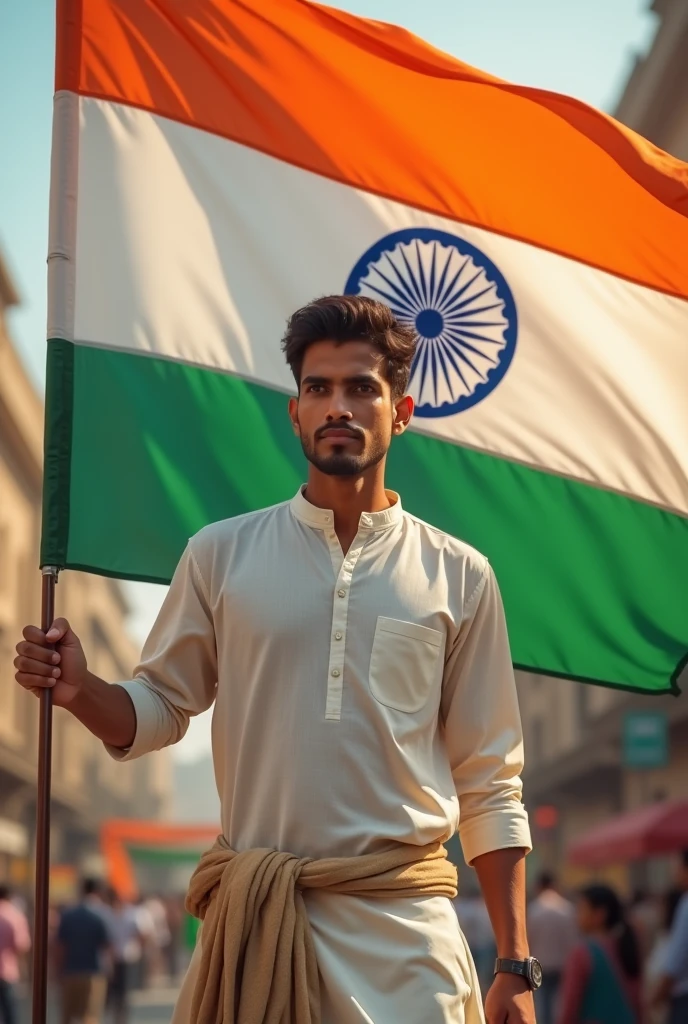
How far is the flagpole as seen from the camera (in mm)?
3117

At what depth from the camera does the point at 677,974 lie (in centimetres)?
892

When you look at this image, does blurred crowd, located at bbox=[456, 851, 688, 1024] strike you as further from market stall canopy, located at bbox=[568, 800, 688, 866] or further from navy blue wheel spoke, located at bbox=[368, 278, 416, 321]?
navy blue wheel spoke, located at bbox=[368, 278, 416, 321]

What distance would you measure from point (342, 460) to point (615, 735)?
29.0 meters

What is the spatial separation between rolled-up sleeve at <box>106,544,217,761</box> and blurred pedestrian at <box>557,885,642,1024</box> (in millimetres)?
5328

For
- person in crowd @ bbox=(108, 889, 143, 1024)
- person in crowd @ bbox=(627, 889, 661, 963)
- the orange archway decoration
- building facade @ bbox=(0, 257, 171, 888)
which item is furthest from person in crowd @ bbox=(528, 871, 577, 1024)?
the orange archway decoration

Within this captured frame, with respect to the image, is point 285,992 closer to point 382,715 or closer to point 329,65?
point 382,715

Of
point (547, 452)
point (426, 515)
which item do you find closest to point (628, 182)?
point (547, 452)

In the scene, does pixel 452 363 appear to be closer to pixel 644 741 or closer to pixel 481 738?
pixel 481 738

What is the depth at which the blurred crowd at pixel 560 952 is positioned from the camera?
8172mm

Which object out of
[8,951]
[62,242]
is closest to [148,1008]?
[8,951]

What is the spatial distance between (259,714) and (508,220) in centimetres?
225

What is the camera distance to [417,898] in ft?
10.4

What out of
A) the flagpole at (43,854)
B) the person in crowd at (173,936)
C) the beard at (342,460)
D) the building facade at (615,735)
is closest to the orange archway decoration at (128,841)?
the person in crowd at (173,936)

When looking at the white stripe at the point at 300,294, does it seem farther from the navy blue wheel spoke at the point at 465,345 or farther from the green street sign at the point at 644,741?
the green street sign at the point at 644,741
